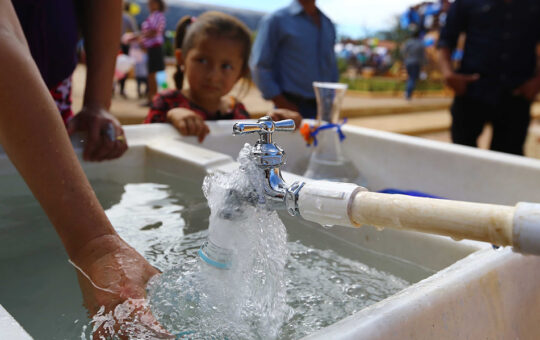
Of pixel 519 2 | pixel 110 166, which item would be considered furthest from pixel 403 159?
pixel 519 2

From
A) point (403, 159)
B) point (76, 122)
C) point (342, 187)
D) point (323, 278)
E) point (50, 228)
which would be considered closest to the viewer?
point (342, 187)

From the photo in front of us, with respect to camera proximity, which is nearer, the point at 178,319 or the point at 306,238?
the point at 178,319

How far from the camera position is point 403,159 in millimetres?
1598

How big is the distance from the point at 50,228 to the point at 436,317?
31.9 inches

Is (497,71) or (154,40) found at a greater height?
(154,40)

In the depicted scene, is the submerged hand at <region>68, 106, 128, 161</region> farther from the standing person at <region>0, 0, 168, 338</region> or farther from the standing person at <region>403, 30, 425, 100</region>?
the standing person at <region>403, 30, 425, 100</region>

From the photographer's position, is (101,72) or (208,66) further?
(208,66)

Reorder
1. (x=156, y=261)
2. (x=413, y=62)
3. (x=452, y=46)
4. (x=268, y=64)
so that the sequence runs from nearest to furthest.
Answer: (x=156, y=261)
(x=268, y=64)
(x=452, y=46)
(x=413, y=62)

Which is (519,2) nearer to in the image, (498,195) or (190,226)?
(498,195)

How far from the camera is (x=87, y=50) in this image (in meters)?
1.43

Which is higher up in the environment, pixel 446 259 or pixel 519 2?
pixel 519 2

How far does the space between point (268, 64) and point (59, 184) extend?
82.6 inches

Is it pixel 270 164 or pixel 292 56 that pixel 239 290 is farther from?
pixel 292 56

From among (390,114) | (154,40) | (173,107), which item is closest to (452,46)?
(173,107)
